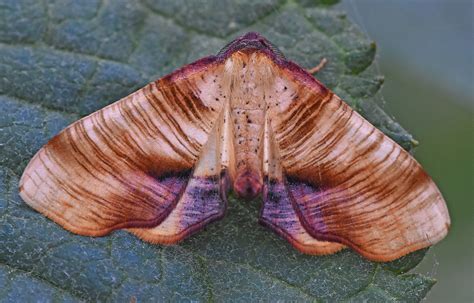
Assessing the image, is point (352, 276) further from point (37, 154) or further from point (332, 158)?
point (37, 154)

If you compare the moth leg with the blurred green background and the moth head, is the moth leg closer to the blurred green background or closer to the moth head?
the moth head

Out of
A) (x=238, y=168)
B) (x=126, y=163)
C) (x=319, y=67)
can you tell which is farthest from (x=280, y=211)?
(x=319, y=67)

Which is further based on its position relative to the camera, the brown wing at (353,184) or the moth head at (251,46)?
the moth head at (251,46)

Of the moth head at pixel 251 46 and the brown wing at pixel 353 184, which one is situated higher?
the moth head at pixel 251 46

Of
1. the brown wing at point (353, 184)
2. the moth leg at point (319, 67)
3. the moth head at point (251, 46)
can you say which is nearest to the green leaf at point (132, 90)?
the moth leg at point (319, 67)

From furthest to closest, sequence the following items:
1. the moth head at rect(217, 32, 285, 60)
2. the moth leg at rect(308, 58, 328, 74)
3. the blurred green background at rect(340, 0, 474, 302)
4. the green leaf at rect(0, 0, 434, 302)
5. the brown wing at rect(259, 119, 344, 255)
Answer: the blurred green background at rect(340, 0, 474, 302) < the moth leg at rect(308, 58, 328, 74) < the moth head at rect(217, 32, 285, 60) < the brown wing at rect(259, 119, 344, 255) < the green leaf at rect(0, 0, 434, 302)

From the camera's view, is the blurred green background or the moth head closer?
the moth head

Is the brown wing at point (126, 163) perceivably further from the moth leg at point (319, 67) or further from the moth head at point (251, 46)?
the moth leg at point (319, 67)

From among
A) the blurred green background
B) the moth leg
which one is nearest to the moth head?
the moth leg
